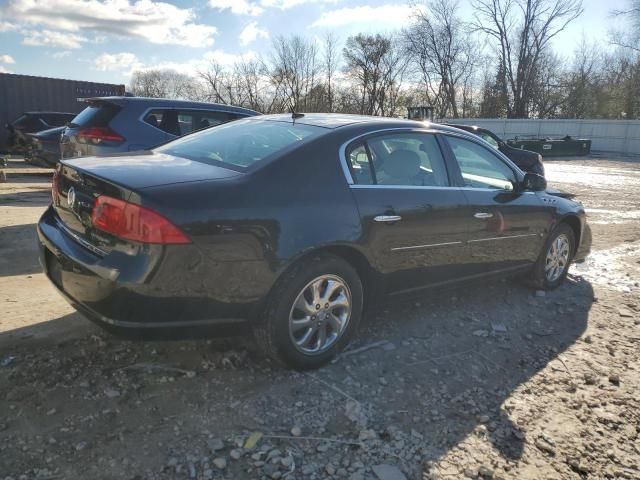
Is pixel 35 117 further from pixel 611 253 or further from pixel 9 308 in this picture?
pixel 611 253

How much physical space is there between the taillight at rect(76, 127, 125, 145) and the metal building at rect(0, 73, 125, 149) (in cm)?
1347

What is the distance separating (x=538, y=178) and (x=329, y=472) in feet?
11.3

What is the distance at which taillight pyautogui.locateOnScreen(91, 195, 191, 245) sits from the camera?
8.29 ft

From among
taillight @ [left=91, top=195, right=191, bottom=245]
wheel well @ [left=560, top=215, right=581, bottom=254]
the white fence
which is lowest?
wheel well @ [left=560, top=215, right=581, bottom=254]

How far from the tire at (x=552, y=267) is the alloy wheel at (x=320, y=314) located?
8.54ft

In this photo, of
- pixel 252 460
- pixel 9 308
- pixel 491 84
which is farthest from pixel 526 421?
pixel 491 84

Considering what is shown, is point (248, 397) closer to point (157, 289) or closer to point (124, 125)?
point (157, 289)

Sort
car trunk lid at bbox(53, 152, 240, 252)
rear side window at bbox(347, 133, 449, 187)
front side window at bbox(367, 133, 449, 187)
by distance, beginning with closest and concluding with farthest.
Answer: car trunk lid at bbox(53, 152, 240, 252) < rear side window at bbox(347, 133, 449, 187) < front side window at bbox(367, 133, 449, 187)

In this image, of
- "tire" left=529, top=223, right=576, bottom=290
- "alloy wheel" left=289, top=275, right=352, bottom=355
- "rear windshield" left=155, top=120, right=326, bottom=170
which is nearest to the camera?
"alloy wheel" left=289, top=275, right=352, bottom=355

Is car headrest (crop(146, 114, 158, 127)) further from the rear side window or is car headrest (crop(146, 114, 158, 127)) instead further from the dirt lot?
the rear side window

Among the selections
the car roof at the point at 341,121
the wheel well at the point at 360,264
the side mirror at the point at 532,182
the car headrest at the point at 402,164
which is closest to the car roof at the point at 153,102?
the car roof at the point at 341,121

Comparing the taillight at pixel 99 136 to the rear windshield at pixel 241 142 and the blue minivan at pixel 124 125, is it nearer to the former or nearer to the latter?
the blue minivan at pixel 124 125

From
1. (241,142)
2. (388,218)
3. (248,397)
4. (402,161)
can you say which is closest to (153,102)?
(241,142)

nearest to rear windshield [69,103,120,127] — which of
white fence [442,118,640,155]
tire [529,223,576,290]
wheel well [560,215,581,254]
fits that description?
tire [529,223,576,290]
